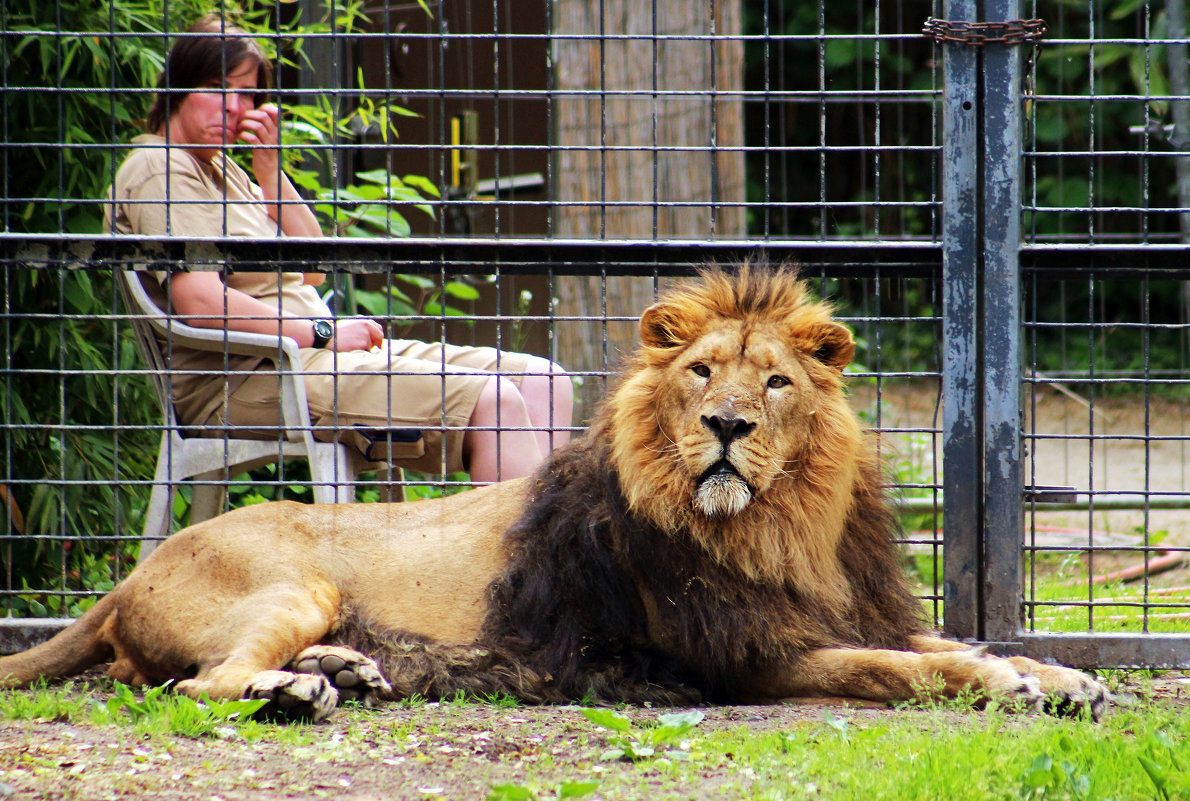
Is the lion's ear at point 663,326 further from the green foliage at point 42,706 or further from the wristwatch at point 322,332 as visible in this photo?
the green foliage at point 42,706

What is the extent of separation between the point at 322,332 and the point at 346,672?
4.38 ft

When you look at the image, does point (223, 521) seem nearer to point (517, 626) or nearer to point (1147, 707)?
point (517, 626)

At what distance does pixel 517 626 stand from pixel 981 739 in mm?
1363

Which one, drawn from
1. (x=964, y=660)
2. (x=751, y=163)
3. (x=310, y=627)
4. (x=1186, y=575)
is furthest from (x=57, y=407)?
(x=751, y=163)

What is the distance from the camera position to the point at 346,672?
10.8 feet

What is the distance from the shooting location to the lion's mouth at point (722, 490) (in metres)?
3.23

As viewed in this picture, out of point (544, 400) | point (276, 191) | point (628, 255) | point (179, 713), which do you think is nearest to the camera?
point (179, 713)

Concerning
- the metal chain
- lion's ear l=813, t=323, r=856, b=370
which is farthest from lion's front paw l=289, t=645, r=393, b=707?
the metal chain

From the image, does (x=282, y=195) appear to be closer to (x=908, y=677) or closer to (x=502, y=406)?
(x=502, y=406)

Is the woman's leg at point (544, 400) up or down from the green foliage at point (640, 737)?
up

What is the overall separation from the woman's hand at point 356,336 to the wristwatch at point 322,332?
0.14 feet

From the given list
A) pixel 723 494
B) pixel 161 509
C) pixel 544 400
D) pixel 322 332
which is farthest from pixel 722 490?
pixel 161 509

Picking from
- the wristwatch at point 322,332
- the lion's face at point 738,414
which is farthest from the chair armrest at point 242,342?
the lion's face at point 738,414

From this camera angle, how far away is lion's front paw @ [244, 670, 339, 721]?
3.04m
